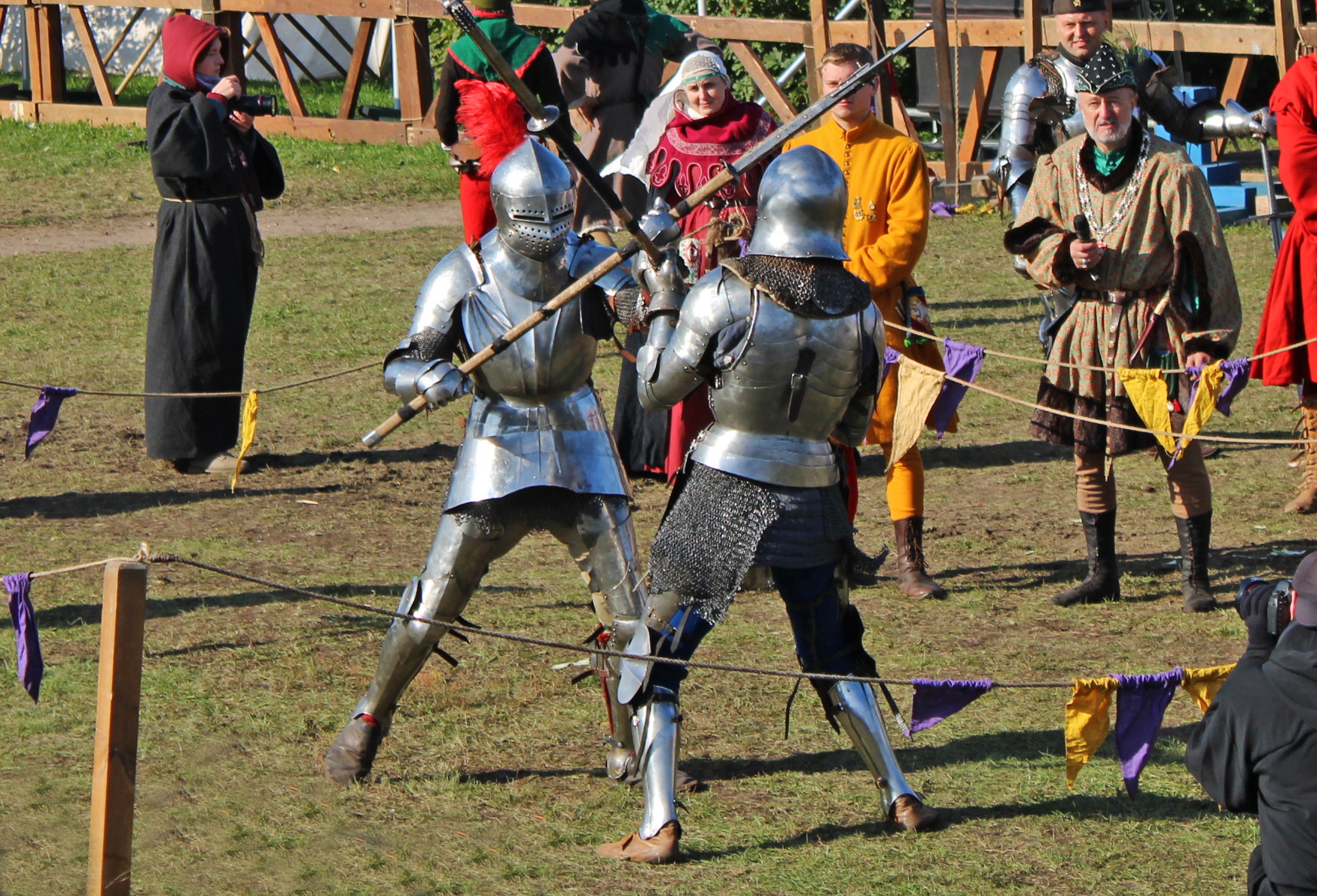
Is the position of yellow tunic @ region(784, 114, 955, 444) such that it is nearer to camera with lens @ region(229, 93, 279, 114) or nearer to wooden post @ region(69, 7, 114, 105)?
camera with lens @ region(229, 93, 279, 114)

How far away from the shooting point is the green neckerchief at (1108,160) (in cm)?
528

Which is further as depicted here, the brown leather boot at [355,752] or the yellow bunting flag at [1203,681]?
the brown leather boot at [355,752]

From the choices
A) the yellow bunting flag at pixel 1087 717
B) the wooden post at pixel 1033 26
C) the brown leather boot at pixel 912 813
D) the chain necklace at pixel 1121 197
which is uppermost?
the wooden post at pixel 1033 26

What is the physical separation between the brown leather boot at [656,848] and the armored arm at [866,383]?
1044 mm

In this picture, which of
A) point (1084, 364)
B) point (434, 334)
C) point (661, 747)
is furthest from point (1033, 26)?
point (661, 747)

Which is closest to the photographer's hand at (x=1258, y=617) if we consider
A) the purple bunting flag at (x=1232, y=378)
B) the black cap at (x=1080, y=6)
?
the purple bunting flag at (x=1232, y=378)

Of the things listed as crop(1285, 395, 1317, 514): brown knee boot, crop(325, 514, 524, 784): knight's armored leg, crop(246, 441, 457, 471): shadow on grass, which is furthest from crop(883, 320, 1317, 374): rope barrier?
crop(246, 441, 457, 471): shadow on grass

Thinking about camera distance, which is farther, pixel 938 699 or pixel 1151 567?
pixel 1151 567

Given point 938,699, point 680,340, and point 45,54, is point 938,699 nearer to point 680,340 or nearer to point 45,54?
point 680,340

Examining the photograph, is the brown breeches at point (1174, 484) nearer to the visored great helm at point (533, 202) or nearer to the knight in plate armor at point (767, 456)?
the knight in plate armor at point (767, 456)

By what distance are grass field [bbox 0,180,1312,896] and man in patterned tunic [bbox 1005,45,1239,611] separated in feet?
2.06

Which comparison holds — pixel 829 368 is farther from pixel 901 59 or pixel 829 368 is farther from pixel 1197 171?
pixel 901 59

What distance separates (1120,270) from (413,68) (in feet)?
33.8

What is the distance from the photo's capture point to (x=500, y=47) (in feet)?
25.1
